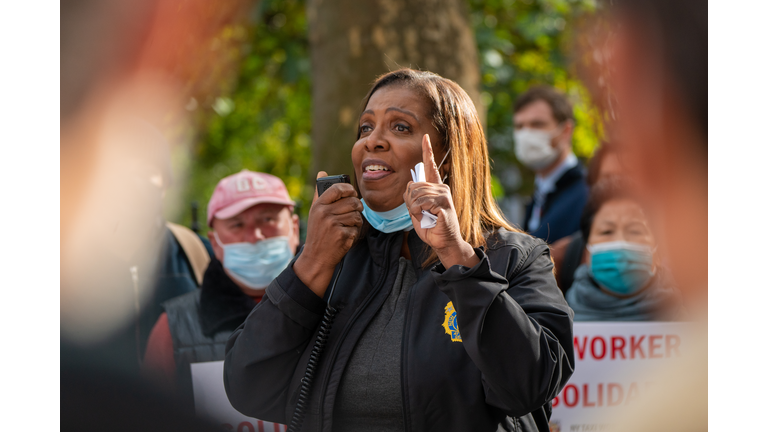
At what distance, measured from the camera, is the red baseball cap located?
346 cm

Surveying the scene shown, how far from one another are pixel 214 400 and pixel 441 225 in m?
2.12

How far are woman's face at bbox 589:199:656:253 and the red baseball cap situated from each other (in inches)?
74.9

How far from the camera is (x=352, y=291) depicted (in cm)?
206

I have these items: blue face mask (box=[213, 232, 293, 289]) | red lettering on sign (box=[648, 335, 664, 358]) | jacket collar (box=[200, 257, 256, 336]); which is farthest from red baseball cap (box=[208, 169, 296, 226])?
red lettering on sign (box=[648, 335, 664, 358])

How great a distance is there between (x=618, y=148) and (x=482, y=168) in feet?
7.43

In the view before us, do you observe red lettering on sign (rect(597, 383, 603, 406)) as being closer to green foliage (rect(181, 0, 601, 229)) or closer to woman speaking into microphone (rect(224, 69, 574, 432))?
woman speaking into microphone (rect(224, 69, 574, 432))

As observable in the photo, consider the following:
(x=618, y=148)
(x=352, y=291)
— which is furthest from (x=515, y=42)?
(x=352, y=291)

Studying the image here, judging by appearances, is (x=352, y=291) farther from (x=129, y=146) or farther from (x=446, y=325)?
(x=129, y=146)

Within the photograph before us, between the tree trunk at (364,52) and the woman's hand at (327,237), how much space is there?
219 cm

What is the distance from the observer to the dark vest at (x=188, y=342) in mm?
3273

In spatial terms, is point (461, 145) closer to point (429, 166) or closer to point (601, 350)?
point (429, 166)

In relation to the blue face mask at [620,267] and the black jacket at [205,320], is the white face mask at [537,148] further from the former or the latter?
the black jacket at [205,320]

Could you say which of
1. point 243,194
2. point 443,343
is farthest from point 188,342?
point 443,343

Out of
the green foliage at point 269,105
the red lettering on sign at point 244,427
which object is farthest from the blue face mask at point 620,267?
the green foliage at point 269,105
